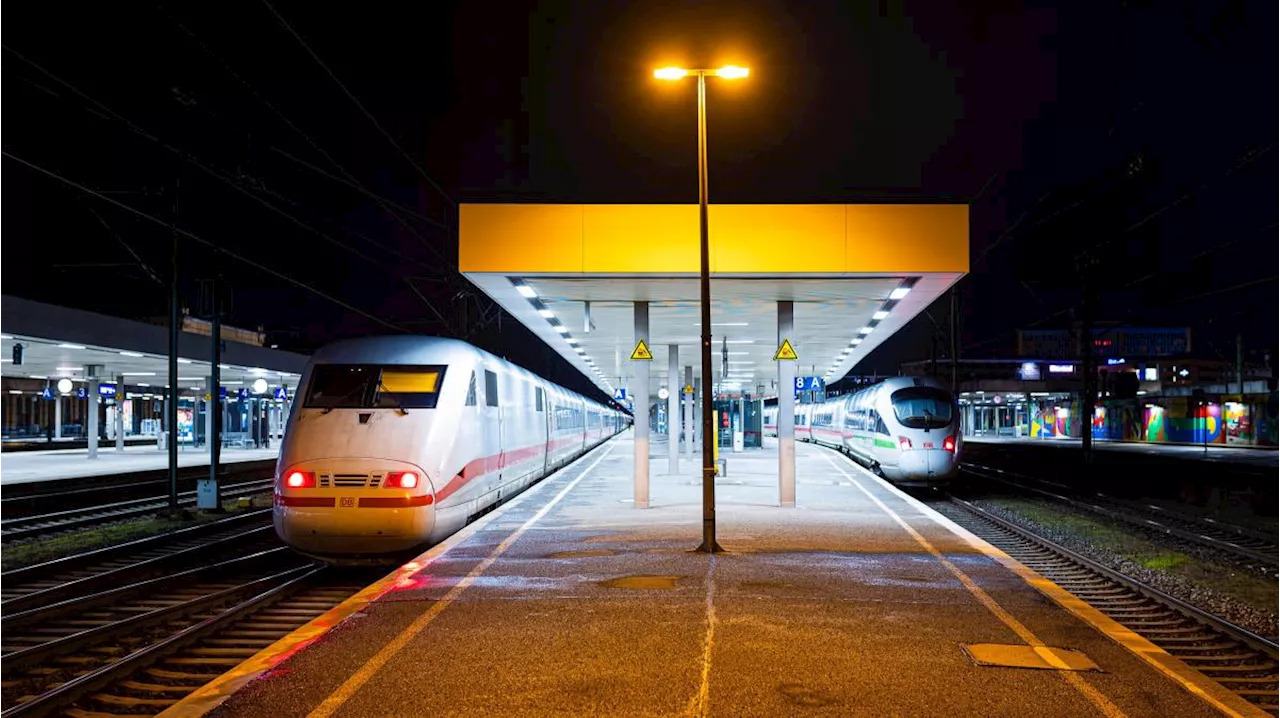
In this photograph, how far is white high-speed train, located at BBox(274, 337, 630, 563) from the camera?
11695 millimetres

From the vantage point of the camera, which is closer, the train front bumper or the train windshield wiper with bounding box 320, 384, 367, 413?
the train front bumper

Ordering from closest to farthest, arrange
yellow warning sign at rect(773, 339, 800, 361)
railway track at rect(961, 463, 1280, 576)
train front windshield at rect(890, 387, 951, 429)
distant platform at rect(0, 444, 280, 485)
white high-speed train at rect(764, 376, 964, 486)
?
railway track at rect(961, 463, 1280, 576)
yellow warning sign at rect(773, 339, 800, 361)
white high-speed train at rect(764, 376, 964, 486)
train front windshield at rect(890, 387, 951, 429)
distant platform at rect(0, 444, 280, 485)

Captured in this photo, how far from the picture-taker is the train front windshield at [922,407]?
25266 millimetres

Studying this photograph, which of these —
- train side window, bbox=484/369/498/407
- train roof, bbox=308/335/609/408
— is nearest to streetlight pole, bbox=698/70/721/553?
train roof, bbox=308/335/609/408

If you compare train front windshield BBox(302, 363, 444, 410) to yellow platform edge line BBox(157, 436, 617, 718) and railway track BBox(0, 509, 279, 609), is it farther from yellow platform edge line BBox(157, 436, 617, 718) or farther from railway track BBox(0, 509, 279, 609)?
railway track BBox(0, 509, 279, 609)

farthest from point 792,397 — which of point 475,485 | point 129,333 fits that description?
point 129,333

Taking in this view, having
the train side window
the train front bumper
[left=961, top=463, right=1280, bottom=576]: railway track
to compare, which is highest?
the train side window

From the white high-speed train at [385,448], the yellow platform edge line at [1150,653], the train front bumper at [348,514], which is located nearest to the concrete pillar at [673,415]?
the white high-speed train at [385,448]

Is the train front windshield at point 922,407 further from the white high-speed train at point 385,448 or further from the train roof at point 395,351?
the train roof at point 395,351

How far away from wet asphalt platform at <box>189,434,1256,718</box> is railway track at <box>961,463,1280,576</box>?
459 centimetres

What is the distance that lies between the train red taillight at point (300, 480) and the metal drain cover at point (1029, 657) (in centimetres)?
725

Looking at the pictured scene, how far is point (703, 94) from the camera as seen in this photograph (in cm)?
1266

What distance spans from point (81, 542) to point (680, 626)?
1218cm

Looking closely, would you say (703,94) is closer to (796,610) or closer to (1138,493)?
(796,610)
